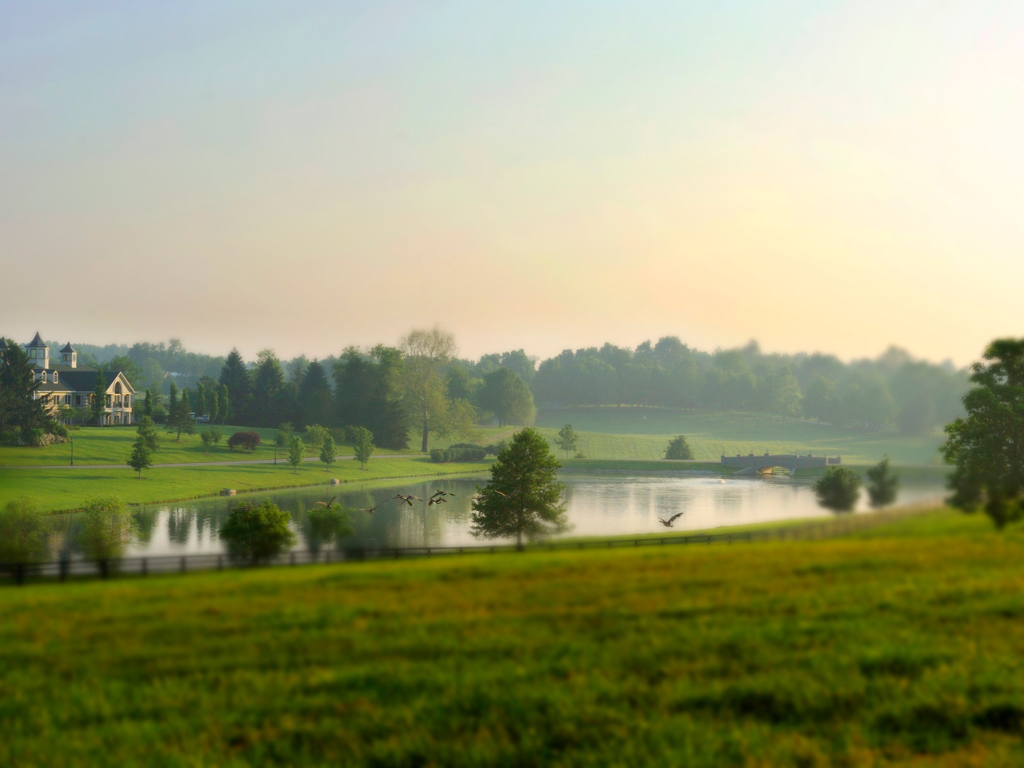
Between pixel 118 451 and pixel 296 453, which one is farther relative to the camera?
pixel 296 453

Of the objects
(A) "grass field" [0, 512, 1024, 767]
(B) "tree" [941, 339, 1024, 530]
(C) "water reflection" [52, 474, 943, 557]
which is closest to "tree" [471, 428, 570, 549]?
(C) "water reflection" [52, 474, 943, 557]

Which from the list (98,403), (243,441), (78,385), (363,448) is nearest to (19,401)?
(98,403)

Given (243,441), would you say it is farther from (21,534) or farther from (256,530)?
(256,530)

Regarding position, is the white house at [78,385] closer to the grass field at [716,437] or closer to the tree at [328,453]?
the tree at [328,453]

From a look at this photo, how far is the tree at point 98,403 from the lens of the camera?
107 meters

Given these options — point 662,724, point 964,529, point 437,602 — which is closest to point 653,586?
point 437,602

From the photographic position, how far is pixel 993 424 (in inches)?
1325

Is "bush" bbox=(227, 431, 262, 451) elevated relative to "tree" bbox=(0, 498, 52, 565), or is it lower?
elevated

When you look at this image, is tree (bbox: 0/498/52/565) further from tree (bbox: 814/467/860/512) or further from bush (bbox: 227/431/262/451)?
bush (bbox: 227/431/262/451)

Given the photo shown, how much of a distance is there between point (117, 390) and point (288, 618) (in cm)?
12351

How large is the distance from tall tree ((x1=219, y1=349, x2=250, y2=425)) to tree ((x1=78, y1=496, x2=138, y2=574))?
7719 centimetres

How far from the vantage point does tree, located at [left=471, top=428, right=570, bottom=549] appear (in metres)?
46.3

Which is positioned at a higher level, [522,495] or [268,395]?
[268,395]

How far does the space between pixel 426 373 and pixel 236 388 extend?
119ft
